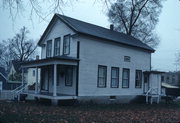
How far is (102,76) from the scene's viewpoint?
23.3m

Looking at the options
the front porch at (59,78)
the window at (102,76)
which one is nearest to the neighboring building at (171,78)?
the window at (102,76)

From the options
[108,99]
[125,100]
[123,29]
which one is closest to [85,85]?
[108,99]

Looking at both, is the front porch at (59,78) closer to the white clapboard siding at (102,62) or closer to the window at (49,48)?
the white clapboard siding at (102,62)

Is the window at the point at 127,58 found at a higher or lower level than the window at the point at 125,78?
higher

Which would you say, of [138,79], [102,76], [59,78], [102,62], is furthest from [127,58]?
[59,78]

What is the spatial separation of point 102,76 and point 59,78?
3.62 meters

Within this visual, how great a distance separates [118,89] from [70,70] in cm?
511

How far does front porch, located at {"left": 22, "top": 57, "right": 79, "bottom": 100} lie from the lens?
19.8 metres

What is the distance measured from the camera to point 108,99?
23.7 meters

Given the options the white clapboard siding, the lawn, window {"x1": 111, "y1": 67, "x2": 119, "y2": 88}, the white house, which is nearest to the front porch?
the white house

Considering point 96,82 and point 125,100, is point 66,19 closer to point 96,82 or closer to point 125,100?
point 96,82

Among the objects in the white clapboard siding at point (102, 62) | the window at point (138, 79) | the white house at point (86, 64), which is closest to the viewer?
the white house at point (86, 64)

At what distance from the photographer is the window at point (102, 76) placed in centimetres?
2298

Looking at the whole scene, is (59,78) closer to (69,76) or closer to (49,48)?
(69,76)
